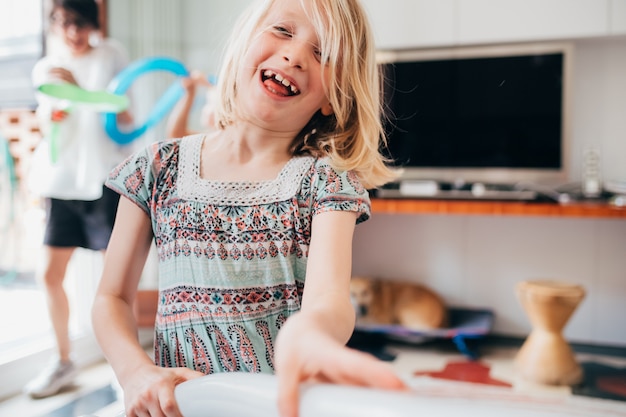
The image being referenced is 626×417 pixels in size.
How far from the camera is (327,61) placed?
651mm

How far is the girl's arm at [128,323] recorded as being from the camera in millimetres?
489

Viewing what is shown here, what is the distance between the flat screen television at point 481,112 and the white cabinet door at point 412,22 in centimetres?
8

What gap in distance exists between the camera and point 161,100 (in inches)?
70.5

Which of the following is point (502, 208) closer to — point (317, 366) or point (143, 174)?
point (143, 174)

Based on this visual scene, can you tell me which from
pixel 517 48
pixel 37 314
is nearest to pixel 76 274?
pixel 37 314

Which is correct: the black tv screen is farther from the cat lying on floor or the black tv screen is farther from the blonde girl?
the blonde girl

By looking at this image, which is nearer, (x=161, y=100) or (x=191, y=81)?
(x=191, y=81)

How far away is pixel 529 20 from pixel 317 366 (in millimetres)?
2754

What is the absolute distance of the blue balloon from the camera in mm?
1565

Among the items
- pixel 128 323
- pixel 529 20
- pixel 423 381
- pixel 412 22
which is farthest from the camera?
pixel 412 22

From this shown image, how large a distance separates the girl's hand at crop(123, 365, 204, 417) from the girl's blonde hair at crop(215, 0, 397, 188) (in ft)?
0.97

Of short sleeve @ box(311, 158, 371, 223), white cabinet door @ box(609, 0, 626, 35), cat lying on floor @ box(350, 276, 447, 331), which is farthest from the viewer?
cat lying on floor @ box(350, 276, 447, 331)

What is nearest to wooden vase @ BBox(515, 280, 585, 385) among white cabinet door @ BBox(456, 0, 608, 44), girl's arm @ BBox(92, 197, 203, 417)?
white cabinet door @ BBox(456, 0, 608, 44)

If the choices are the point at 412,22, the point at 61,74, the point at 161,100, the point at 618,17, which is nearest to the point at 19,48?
the point at 61,74
